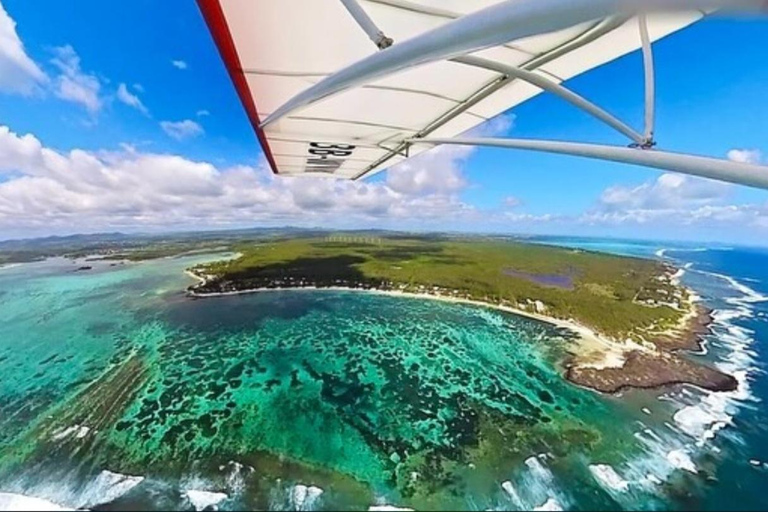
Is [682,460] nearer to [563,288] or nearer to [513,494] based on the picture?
[513,494]

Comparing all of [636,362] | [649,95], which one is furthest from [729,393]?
[649,95]

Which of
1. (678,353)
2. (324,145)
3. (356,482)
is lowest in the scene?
(678,353)

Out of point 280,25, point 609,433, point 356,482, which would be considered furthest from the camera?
point 609,433

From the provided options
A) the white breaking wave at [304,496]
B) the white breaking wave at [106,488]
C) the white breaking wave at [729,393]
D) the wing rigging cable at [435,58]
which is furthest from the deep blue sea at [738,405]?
the white breaking wave at [106,488]

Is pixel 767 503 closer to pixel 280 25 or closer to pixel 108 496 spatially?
pixel 280 25

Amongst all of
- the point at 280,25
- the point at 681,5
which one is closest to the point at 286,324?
the point at 280,25

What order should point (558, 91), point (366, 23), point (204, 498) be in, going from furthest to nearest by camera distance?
point (204, 498)
point (558, 91)
point (366, 23)

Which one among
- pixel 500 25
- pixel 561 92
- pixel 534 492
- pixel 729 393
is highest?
pixel 561 92
